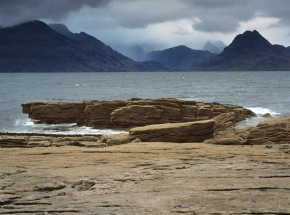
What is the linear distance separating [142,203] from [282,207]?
2.74 m

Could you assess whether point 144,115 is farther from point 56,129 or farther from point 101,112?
point 56,129

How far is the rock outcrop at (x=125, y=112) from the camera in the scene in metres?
34.4

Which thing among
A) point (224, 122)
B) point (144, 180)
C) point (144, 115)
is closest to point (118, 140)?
point (144, 180)

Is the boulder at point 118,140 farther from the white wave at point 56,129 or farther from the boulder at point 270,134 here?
the white wave at point 56,129

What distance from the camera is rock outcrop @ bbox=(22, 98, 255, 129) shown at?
3444 centimetres

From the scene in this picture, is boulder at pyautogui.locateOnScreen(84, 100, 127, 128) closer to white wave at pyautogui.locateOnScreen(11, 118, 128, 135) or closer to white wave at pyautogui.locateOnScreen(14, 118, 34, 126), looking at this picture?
white wave at pyautogui.locateOnScreen(11, 118, 128, 135)

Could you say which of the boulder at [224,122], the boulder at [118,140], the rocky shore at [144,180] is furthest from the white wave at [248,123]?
the boulder at [118,140]

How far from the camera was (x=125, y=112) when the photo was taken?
1377 inches

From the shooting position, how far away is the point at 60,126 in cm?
3772

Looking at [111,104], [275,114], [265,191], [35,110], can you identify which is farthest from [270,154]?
[275,114]

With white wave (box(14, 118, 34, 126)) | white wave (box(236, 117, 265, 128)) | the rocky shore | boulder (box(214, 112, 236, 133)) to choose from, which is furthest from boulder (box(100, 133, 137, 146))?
white wave (box(14, 118, 34, 126))

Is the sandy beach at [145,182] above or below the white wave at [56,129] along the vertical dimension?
above

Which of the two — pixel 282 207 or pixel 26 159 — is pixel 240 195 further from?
pixel 26 159

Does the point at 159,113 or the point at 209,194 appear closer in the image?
the point at 209,194
